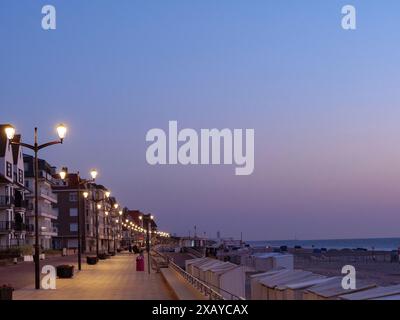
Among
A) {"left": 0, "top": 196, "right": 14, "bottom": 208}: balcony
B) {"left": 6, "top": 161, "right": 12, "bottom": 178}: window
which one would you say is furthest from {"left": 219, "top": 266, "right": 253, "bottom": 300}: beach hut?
{"left": 6, "top": 161, "right": 12, "bottom": 178}: window

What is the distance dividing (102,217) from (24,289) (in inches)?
5016

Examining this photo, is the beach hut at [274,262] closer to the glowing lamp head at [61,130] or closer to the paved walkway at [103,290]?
the paved walkway at [103,290]

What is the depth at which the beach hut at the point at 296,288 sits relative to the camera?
1762 cm

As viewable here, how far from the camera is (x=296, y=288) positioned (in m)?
17.9

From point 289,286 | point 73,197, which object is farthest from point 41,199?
point 289,286

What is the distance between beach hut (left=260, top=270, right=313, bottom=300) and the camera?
1990cm

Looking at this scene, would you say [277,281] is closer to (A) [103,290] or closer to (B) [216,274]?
(B) [216,274]

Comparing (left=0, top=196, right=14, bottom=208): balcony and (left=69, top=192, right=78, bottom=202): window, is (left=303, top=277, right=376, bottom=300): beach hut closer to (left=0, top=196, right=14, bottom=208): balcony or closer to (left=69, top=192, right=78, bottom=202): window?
(left=0, top=196, right=14, bottom=208): balcony

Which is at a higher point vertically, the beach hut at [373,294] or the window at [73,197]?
the beach hut at [373,294]

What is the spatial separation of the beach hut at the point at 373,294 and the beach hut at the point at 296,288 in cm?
277

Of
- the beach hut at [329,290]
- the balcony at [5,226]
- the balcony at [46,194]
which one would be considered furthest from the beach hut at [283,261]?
the balcony at [46,194]
